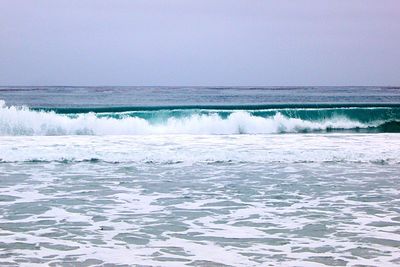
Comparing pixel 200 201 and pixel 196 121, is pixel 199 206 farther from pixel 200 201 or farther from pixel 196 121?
pixel 196 121

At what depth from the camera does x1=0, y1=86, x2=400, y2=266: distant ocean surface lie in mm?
5352

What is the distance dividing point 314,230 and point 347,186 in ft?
10.2

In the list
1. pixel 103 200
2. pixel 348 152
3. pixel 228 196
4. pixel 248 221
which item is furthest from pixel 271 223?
pixel 348 152

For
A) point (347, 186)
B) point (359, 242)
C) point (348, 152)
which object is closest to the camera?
point (359, 242)

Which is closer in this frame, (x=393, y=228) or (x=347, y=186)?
(x=393, y=228)

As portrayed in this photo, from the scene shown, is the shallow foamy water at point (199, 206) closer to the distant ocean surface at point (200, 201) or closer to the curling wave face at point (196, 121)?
the distant ocean surface at point (200, 201)

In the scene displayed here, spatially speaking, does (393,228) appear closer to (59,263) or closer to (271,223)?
(271,223)

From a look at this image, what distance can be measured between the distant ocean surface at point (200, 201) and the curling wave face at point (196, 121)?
525 cm

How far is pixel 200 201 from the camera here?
7879 millimetres

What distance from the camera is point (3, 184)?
9133mm

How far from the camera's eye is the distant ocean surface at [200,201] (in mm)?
5352

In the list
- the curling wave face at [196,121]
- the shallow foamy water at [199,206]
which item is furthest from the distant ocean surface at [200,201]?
the curling wave face at [196,121]

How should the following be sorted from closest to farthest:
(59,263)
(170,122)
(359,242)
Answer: (59,263) < (359,242) < (170,122)

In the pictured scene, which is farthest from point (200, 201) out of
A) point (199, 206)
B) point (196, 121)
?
point (196, 121)
